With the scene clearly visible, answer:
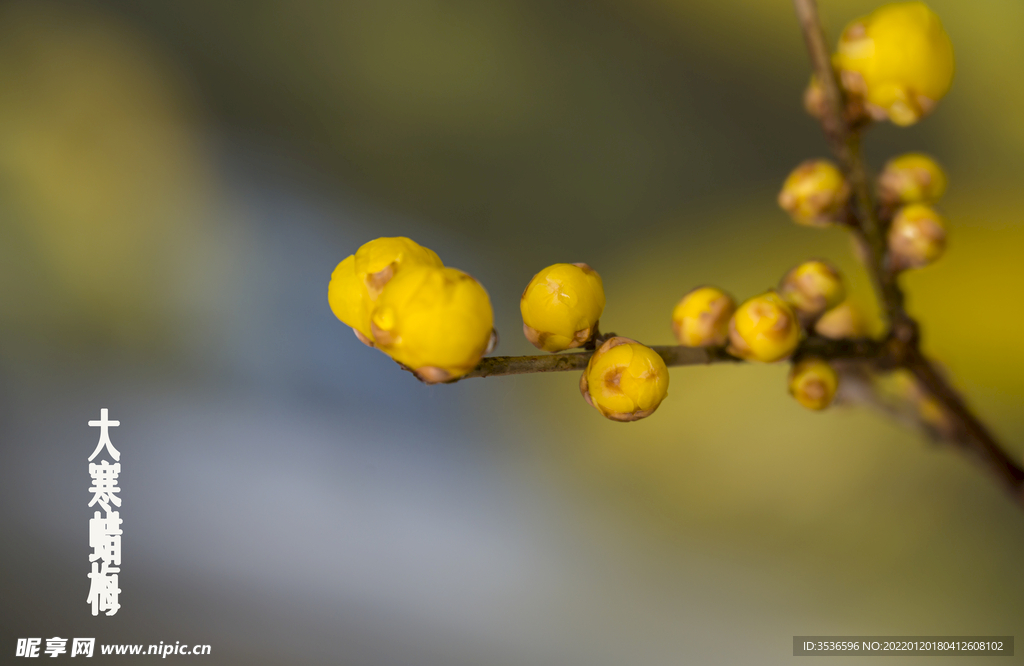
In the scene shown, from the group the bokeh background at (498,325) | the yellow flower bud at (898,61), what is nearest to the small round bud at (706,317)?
the yellow flower bud at (898,61)

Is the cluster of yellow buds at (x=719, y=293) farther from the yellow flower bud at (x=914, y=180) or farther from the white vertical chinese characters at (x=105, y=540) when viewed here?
the white vertical chinese characters at (x=105, y=540)

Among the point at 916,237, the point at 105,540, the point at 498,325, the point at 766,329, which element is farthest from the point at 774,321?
the point at 105,540

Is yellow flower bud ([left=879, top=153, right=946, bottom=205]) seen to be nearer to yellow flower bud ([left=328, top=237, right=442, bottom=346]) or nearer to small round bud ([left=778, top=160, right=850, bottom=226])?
small round bud ([left=778, top=160, right=850, bottom=226])

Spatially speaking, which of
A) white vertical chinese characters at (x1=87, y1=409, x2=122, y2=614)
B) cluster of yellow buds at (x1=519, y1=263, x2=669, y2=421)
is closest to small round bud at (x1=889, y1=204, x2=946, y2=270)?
cluster of yellow buds at (x1=519, y1=263, x2=669, y2=421)

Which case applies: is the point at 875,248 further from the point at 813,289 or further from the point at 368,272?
the point at 368,272

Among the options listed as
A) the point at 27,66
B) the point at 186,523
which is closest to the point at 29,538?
the point at 186,523

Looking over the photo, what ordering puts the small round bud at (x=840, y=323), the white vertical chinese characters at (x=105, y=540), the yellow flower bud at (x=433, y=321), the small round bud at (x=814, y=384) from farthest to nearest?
the white vertical chinese characters at (x=105, y=540), the small round bud at (x=840, y=323), the small round bud at (x=814, y=384), the yellow flower bud at (x=433, y=321)
